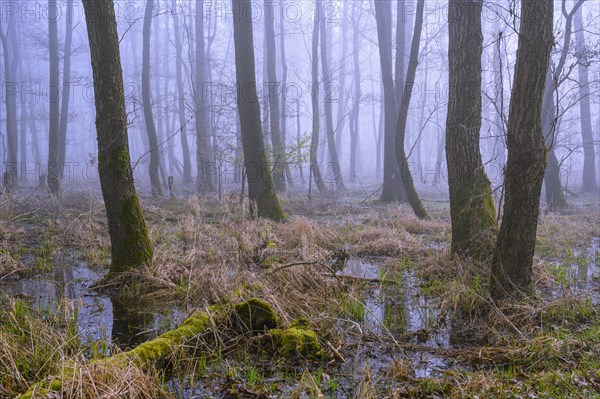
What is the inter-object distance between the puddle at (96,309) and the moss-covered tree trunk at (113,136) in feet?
1.84

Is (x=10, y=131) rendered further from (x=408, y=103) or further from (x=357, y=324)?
(x=357, y=324)

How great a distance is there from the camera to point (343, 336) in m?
4.21

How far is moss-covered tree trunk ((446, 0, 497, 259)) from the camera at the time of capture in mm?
6344

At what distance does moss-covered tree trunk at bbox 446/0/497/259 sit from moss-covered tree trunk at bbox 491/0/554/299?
1.60 meters

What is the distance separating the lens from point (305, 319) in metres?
4.27

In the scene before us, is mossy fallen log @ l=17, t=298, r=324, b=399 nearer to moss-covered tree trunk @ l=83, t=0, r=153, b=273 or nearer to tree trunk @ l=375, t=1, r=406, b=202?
moss-covered tree trunk @ l=83, t=0, r=153, b=273

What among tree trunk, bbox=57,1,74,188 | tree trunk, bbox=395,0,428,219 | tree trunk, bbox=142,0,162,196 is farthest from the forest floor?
tree trunk, bbox=57,1,74,188

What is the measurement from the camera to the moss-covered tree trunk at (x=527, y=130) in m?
4.42

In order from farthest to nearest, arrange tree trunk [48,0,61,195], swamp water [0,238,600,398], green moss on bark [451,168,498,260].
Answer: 1. tree trunk [48,0,61,195]
2. green moss on bark [451,168,498,260]
3. swamp water [0,238,600,398]

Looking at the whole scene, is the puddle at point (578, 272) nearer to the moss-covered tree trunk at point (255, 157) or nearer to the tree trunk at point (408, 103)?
the tree trunk at point (408, 103)

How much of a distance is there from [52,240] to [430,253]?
625 cm

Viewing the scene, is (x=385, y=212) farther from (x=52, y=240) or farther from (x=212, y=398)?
(x=212, y=398)

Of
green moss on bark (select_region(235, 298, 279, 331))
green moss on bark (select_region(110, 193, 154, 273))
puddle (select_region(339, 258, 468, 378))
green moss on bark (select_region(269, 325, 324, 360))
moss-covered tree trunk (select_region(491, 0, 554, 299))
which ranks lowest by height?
puddle (select_region(339, 258, 468, 378))

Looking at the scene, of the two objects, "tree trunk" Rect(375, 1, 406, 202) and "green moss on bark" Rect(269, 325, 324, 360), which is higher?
"tree trunk" Rect(375, 1, 406, 202)
